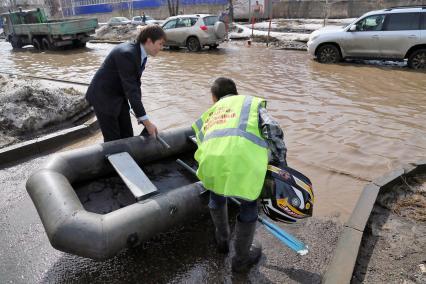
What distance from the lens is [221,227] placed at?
10.2 feet

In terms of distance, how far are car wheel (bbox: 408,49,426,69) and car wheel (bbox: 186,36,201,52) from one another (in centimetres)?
854

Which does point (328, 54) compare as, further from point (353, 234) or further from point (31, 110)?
point (353, 234)

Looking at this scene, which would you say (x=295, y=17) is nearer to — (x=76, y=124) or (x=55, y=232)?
(x=76, y=124)

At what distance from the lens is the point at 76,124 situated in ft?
21.3

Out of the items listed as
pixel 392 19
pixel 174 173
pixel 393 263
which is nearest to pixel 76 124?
pixel 174 173

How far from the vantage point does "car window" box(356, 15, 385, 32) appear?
11.0 m

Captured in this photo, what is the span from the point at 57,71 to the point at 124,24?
1511cm

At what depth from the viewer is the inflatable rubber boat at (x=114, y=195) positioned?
269cm

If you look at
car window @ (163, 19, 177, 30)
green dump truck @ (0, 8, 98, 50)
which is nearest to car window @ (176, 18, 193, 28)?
car window @ (163, 19, 177, 30)

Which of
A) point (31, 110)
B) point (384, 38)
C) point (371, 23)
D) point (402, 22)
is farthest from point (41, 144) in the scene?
point (402, 22)

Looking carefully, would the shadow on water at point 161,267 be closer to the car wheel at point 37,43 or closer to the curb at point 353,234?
the curb at point 353,234

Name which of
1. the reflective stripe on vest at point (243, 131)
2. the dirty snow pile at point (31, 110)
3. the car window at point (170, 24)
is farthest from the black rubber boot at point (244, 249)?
the car window at point (170, 24)

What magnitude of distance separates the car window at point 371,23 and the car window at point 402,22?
22 cm

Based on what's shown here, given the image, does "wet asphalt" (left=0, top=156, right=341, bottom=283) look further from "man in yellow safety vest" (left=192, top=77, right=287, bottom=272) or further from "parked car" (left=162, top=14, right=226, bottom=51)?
"parked car" (left=162, top=14, right=226, bottom=51)
